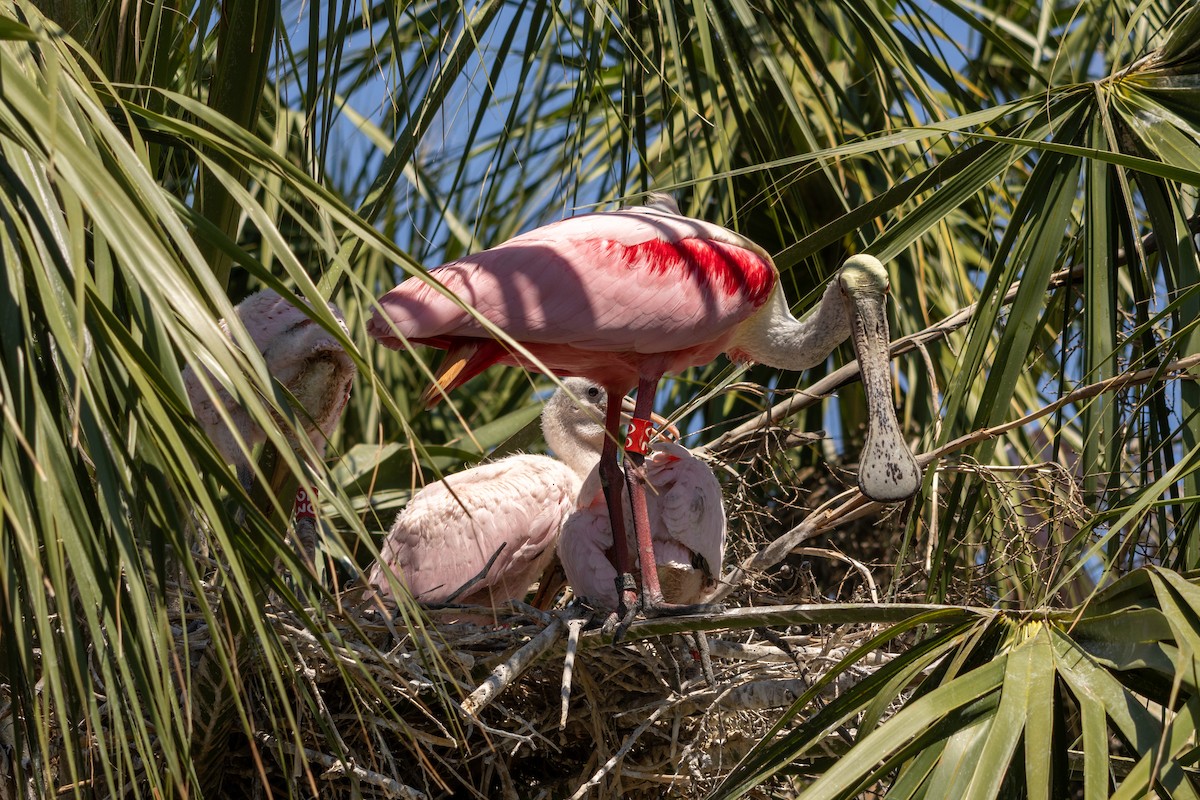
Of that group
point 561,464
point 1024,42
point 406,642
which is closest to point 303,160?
point 406,642

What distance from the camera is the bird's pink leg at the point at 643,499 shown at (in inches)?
172

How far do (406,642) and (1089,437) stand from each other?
1858 millimetres

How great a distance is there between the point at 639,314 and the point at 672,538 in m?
0.71

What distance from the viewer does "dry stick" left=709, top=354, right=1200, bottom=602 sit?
3.33 metres

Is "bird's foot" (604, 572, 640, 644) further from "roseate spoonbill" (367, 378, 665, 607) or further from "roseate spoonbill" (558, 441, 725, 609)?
"roseate spoonbill" (367, 378, 665, 607)

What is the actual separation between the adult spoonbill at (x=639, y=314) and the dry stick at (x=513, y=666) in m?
0.48

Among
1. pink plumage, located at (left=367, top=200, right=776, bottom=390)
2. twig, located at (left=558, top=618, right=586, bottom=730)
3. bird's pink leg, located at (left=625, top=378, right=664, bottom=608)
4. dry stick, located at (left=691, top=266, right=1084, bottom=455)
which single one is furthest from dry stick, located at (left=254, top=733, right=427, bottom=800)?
dry stick, located at (left=691, top=266, right=1084, bottom=455)

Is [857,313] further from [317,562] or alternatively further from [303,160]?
[317,562]

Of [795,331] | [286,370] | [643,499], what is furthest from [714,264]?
[286,370]

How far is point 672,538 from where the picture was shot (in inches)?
179

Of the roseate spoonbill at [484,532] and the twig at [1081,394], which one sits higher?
the twig at [1081,394]

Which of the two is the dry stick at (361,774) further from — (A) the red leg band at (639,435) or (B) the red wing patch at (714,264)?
(B) the red wing patch at (714,264)

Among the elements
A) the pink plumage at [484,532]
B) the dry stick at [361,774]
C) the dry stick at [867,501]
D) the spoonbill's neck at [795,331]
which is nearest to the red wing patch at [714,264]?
the spoonbill's neck at [795,331]

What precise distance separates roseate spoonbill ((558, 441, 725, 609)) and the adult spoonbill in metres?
0.10
